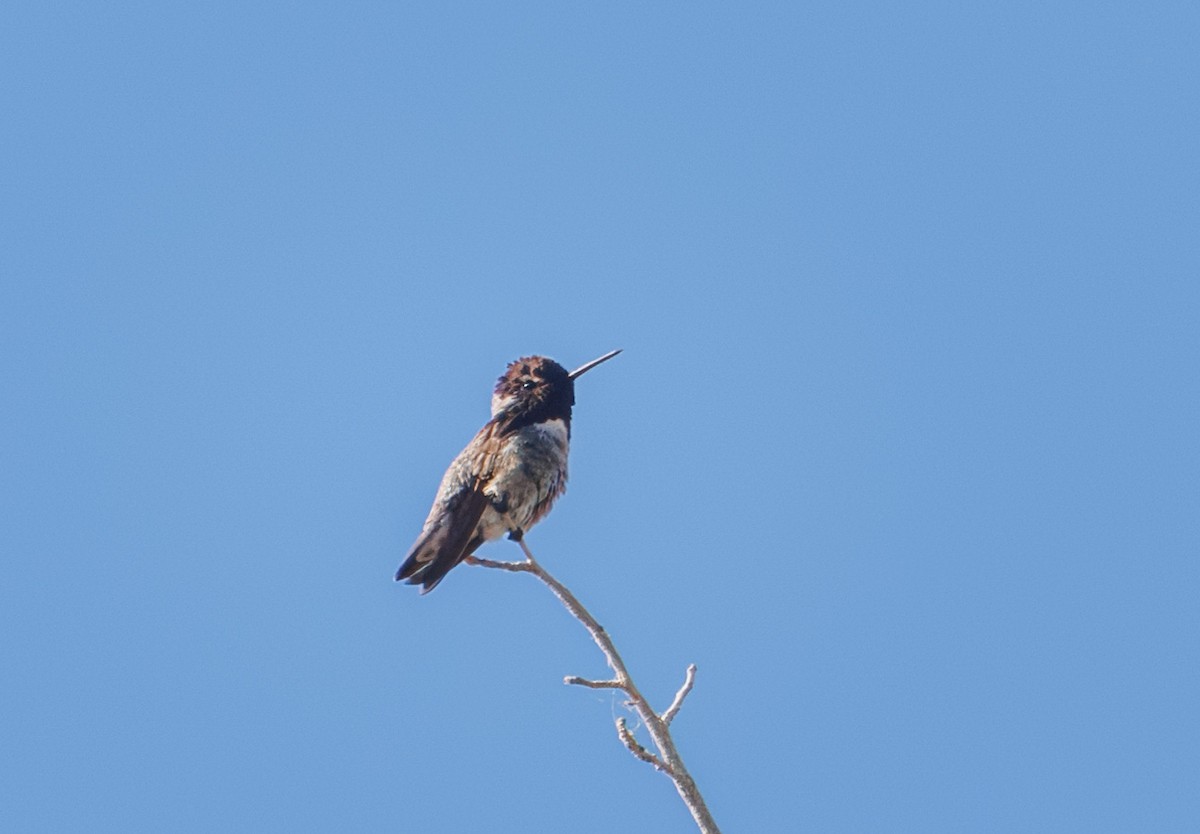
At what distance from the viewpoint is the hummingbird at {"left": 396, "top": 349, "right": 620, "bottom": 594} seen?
668cm

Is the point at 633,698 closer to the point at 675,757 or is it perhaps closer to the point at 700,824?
the point at 675,757

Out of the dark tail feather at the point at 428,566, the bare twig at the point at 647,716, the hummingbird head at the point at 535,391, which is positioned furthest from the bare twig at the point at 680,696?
the hummingbird head at the point at 535,391

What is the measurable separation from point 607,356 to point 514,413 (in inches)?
33.1

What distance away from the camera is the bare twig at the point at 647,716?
3.29 metres

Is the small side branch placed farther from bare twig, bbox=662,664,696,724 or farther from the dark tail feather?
the dark tail feather

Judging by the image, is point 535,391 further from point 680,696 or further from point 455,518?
point 680,696

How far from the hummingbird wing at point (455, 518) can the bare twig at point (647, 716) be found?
197 centimetres

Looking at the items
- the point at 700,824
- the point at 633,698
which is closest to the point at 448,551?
the point at 633,698

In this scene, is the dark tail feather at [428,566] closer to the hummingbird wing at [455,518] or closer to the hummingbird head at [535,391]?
the hummingbird wing at [455,518]

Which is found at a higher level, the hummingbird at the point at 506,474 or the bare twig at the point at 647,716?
the hummingbird at the point at 506,474

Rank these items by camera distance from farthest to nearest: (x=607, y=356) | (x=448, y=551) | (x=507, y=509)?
(x=607, y=356), (x=507, y=509), (x=448, y=551)

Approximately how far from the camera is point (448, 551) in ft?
21.7

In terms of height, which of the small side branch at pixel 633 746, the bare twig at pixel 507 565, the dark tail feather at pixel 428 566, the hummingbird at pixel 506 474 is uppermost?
the hummingbird at pixel 506 474

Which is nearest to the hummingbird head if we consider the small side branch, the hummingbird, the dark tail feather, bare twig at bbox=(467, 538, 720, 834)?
the hummingbird
